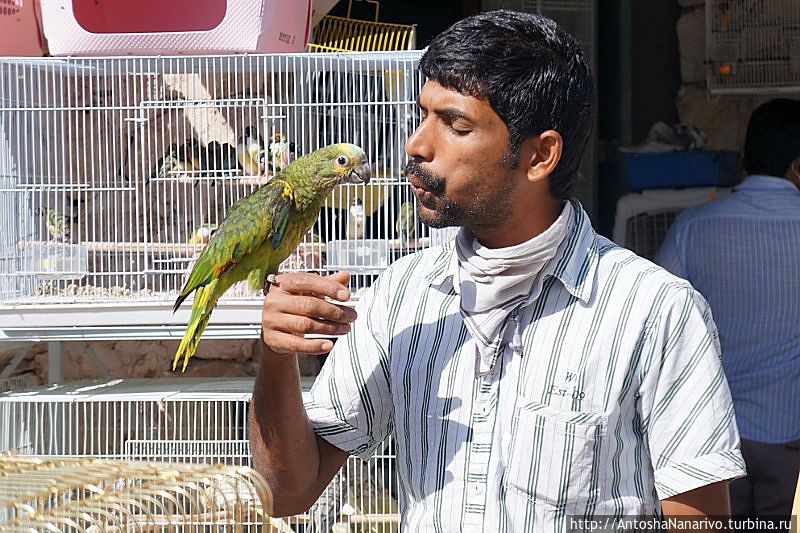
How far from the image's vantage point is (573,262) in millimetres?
1189

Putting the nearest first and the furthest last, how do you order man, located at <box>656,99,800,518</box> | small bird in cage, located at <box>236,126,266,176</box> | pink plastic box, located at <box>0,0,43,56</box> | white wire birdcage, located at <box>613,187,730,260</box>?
man, located at <box>656,99,800,518</box>
small bird in cage, located at <box>236,126,266,176</box>
pink plastic box, located at <box>0,0,43,56</box>
white wire birdcage, located at <box>613,187,730,260</box>

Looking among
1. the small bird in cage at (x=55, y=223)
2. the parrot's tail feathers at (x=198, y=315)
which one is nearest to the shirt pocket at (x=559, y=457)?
the parrot's tail feathers at (x=198, y=315)

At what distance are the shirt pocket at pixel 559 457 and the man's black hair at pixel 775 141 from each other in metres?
1.75

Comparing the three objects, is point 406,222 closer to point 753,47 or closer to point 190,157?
point 190,157

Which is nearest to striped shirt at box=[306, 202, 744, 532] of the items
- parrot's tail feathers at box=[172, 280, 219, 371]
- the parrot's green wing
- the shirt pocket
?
the shirt pocket

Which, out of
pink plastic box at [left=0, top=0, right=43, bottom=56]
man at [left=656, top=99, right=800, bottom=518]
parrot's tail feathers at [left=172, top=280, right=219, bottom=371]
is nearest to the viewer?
parrot's tail feathers at [left=172, top=280, right=219, bottom=371]

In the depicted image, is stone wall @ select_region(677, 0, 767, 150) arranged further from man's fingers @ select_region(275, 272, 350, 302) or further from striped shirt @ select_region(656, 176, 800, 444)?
man's fingers @ select_region(275, 272, 350, 302)

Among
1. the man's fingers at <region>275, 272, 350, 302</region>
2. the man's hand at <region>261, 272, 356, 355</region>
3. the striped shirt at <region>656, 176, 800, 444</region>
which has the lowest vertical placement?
the striped shirt at <region>656, 176, 800, 444</region>

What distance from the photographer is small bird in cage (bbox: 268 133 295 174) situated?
253cm

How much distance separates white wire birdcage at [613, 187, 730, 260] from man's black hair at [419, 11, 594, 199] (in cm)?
231

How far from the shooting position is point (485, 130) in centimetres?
116

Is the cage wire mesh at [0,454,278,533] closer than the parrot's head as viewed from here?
Yes

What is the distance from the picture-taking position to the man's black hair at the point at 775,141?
2.61 metres

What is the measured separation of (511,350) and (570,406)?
101mm
